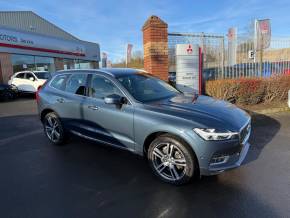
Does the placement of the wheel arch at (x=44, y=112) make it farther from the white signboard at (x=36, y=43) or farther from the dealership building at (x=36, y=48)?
the white signboard at (x=36, y=43)

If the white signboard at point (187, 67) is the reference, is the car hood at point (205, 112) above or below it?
below

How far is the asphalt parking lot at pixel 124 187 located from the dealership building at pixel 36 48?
1549 centimetres

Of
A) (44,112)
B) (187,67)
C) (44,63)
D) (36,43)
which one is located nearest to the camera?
(44,112)

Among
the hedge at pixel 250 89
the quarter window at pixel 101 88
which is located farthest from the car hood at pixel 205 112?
the hedge at pixel 250 89

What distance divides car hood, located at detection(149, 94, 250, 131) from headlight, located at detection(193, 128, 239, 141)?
0.22ft

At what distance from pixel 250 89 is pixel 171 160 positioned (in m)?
5.70

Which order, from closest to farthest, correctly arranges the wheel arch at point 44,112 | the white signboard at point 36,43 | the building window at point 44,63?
the wheel arch at point 44,112 < the white signboard at point 36,43 < the building window at point 44,63

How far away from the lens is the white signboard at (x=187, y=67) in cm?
816

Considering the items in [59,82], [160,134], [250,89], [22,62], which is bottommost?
[160,134]

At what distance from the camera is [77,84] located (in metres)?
5.31

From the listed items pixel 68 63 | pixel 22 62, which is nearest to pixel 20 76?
pixel 22 62

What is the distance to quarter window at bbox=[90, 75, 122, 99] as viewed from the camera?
4.59 metres

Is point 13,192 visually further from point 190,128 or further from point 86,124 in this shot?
point 190,128

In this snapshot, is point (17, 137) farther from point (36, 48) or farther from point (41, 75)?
point (36, 48)
